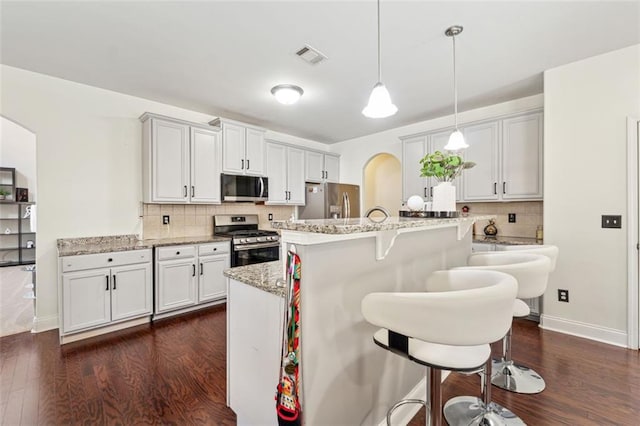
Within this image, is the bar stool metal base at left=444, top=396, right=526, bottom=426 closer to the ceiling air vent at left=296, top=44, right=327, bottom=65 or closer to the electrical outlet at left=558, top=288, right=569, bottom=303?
the electrical outlet at left=558, top=288, right=569, bottom=303

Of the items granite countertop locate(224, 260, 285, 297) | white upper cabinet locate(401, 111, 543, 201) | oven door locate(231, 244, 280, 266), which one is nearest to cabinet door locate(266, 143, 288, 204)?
oven door locate(231, 244, 280, 266)

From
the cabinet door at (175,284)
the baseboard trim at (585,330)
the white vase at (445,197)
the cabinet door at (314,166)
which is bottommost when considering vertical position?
the baseboard trim at (585,330)

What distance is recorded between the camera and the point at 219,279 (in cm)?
372

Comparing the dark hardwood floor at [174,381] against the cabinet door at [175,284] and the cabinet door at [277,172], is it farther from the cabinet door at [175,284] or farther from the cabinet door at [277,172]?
the cabinet door at [277,172]

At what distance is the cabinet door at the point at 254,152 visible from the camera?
4274mm

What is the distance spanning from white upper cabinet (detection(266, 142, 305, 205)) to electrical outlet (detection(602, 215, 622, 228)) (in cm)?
387

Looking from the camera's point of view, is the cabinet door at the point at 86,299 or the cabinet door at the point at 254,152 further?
the cabinet door at the point at 254,152

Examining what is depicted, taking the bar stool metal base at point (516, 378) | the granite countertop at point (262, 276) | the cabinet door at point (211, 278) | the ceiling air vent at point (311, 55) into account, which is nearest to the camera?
the granite countertop at point (262, 276)

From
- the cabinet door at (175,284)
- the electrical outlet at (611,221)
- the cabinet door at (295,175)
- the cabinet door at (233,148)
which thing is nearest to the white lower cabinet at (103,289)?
the cabinet door at (175,284)

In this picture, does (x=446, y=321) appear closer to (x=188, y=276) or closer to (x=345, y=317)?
(x=345, y=317)

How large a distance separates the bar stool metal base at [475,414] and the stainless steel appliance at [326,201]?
3.54m

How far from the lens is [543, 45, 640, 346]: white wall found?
2562 millimetres

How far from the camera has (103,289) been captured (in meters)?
2.87

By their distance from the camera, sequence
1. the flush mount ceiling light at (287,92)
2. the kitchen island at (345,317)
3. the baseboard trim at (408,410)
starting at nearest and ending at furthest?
the kitchen island at (345,317) → the baseboard trim at (408,410) → the flush mount ceiling light at (287,92)
